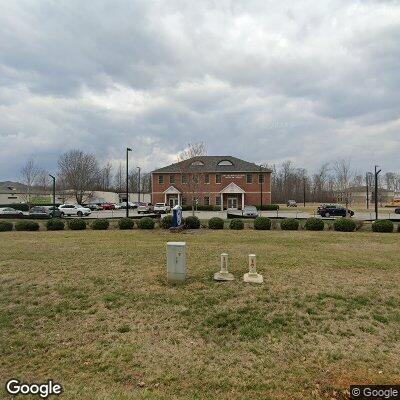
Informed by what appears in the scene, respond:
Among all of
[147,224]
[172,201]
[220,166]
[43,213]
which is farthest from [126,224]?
[220,166]

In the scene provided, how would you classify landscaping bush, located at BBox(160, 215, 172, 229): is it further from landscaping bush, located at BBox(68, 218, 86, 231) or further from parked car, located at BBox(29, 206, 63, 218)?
parked car, located at BBox(29, 206, 63, 218)

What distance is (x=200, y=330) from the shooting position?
5.45 m

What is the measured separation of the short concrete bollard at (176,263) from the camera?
299 inches

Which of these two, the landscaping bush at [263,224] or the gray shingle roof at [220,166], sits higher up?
the gray shingle roof at [220,166]

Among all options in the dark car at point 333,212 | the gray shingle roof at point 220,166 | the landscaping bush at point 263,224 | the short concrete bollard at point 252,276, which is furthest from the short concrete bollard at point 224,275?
the gray shingle roof at point 220,166

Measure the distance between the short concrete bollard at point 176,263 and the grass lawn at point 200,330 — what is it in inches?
11.6

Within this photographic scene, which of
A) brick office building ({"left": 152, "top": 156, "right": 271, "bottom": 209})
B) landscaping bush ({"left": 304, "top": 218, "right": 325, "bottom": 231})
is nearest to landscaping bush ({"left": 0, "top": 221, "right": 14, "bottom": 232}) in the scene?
landscaping bush ({"left": 304, "top": 218, "right": 325, "bottom": 231})

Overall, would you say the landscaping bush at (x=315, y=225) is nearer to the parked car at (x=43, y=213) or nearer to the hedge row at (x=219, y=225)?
the hedge row at (x=219, y=225)

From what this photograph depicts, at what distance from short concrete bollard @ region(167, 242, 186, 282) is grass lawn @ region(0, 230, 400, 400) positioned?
295mm

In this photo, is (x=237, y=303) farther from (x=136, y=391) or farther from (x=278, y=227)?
(x=278, y=227)

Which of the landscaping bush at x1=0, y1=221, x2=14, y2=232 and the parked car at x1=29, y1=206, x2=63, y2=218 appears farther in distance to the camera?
the parked car at x1=29, y1=206, x2=63, y2=218

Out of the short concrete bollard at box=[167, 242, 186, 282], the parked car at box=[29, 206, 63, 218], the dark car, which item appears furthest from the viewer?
the dark car

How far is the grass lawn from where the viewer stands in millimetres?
4117

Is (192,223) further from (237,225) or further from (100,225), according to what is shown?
(100,225)
